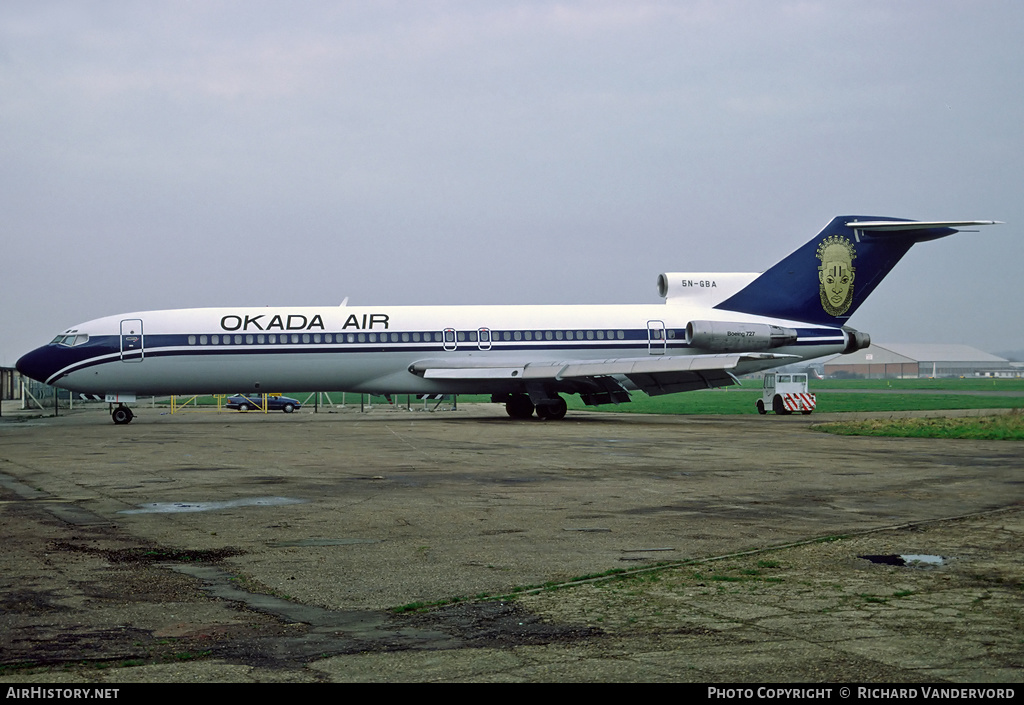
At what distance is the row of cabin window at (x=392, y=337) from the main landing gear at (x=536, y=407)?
2.10 meters

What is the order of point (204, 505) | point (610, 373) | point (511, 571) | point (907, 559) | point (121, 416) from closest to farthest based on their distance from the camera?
point (511, 571) → point (907, 559) → point (204, 505) → point (610, 373) → point (121, 416)

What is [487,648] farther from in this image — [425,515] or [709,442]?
[709,442]

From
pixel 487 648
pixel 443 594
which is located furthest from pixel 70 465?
pixel 487 648

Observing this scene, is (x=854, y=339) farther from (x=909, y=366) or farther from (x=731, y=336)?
(x=909, y=366)

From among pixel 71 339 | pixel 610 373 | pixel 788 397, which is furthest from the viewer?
pixel 788 397

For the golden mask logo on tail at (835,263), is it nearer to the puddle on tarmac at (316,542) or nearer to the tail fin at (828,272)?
the tail fin at (828,272)

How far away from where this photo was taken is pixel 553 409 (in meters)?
31.4

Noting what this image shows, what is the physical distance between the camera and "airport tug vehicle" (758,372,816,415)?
35.8 metres

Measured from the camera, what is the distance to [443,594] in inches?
250

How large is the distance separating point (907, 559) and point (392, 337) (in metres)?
24.4

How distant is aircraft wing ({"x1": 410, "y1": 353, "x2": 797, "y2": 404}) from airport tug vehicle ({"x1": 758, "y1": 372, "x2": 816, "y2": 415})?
182 inches

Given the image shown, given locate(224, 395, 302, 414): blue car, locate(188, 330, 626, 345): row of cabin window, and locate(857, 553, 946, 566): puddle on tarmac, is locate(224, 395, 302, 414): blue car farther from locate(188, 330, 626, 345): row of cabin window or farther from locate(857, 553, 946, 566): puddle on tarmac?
locate(857, 553, 946, 566): puddle on tarmac

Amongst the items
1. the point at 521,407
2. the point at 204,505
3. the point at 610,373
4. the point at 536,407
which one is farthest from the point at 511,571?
the point at 521,407

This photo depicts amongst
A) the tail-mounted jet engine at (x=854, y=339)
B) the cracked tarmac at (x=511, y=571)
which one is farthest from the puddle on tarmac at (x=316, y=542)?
the tail-mounted jet engine at (x=854, y=339)
